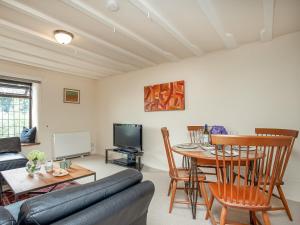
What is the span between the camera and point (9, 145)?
349 cm

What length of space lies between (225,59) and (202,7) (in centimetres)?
146

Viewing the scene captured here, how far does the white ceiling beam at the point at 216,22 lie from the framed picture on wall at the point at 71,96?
13.1ft

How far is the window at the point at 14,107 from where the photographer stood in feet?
13.4

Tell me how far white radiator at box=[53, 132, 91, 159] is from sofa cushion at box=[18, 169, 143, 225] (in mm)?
4026

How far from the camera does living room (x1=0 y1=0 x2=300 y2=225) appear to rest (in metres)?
2.03

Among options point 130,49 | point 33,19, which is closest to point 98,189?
point 33,19

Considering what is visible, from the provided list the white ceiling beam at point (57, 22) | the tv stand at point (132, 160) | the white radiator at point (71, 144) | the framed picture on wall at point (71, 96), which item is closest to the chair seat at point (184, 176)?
the tv stand at point (132, 160)

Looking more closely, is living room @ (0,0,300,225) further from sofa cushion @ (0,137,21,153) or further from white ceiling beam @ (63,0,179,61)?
sofa cushion @ (0,137,21,153)

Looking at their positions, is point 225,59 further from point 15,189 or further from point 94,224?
point 15,189

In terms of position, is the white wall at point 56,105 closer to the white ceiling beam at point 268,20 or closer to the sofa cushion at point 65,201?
the sofa cushion at point 65,201

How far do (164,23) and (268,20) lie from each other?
1259 millimetres

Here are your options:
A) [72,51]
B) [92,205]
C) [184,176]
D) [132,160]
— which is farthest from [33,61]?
[92,205]

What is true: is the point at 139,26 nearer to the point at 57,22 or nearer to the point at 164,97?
the point at 57,22

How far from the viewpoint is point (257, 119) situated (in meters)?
2.87
